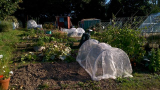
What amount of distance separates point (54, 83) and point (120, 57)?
2271 mm

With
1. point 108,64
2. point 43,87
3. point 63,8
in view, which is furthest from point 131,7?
point 43,87

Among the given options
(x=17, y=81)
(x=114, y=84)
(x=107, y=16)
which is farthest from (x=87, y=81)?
(x=107, y=16)

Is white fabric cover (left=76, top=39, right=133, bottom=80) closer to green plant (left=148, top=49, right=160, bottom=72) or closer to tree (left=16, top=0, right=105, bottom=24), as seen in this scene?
green plant (left=148, top=49, right=160, bottom=72)

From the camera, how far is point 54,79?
4.87 metres

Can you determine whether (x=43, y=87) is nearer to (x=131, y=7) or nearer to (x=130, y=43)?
(x=130, y=43)

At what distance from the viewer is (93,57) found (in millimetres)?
5098

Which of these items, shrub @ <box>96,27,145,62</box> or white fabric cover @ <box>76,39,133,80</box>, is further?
shrub @ <box>96,27,145,62</box>

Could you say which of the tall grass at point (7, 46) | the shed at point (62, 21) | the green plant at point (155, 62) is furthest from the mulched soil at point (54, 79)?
the shed at point (62, 21)

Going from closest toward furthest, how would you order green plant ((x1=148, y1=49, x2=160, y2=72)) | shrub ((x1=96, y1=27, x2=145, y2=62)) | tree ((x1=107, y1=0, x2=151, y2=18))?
green plant ((x1=148, y1=49, x2=160, y2=72)) < shrub ((x1=96, y1=27, x2=145, y2=62)) < tree ((x1=107, y1=0, x2=151, y2=18))

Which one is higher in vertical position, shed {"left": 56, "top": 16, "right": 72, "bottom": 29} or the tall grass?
shed {"left": 56, "top": 16, "right": 72, "bottom": 29}

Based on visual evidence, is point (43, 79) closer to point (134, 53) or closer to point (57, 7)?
point (134, 53)

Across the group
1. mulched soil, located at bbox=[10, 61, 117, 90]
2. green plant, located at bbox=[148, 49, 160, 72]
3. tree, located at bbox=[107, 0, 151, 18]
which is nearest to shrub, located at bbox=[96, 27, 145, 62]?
green plant, located at bbox=[148, 49, 160, 72]

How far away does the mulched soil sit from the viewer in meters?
4.40

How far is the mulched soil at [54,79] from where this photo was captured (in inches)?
173
